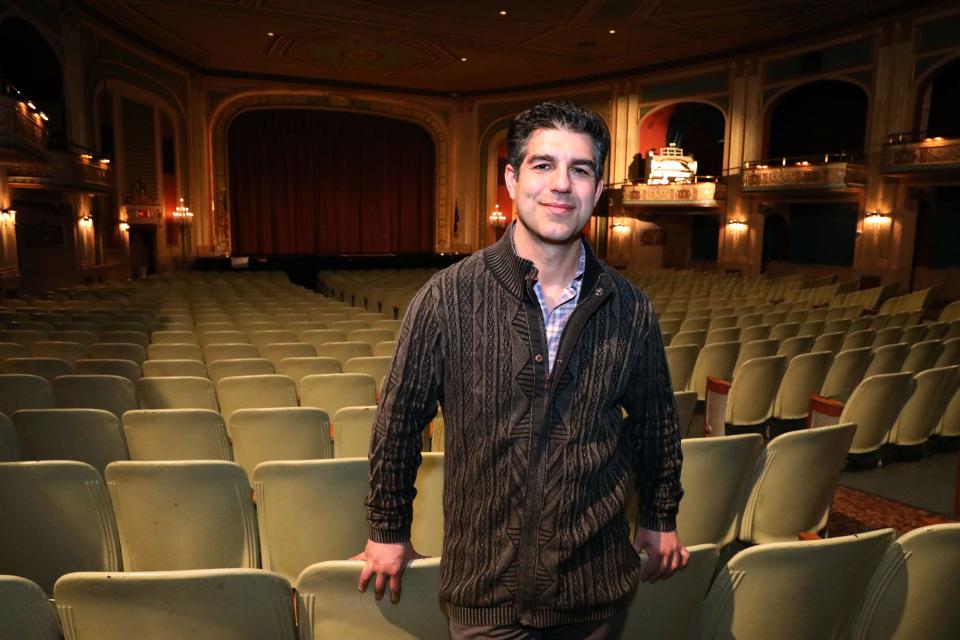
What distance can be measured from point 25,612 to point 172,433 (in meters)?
1.59

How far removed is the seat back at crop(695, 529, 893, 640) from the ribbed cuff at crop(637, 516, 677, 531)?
19 centimetres

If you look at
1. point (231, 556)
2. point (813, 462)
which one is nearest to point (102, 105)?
point (231, 556)

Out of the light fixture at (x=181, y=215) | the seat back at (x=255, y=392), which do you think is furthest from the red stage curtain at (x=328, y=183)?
the seat back at (x=255, y=392)

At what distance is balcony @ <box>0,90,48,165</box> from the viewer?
8.52m

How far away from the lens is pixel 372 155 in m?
22.2

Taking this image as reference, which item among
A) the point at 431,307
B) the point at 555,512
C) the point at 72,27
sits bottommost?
→ the point at 555,512

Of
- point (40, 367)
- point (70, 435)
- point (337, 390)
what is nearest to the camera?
point (70, 435)

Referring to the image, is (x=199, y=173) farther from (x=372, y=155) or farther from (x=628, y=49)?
(x=628, y=49)

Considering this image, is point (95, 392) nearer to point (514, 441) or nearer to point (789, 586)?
point (514, 441)

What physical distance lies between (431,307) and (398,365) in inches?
5.6

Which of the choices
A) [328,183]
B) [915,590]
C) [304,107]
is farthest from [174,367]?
[328,183]

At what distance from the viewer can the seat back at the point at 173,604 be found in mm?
1364

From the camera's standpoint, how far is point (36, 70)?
12719 millimetres

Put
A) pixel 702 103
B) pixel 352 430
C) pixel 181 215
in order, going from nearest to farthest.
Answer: pixel 352 430 < pixel 181 215 < pixel 702 103
